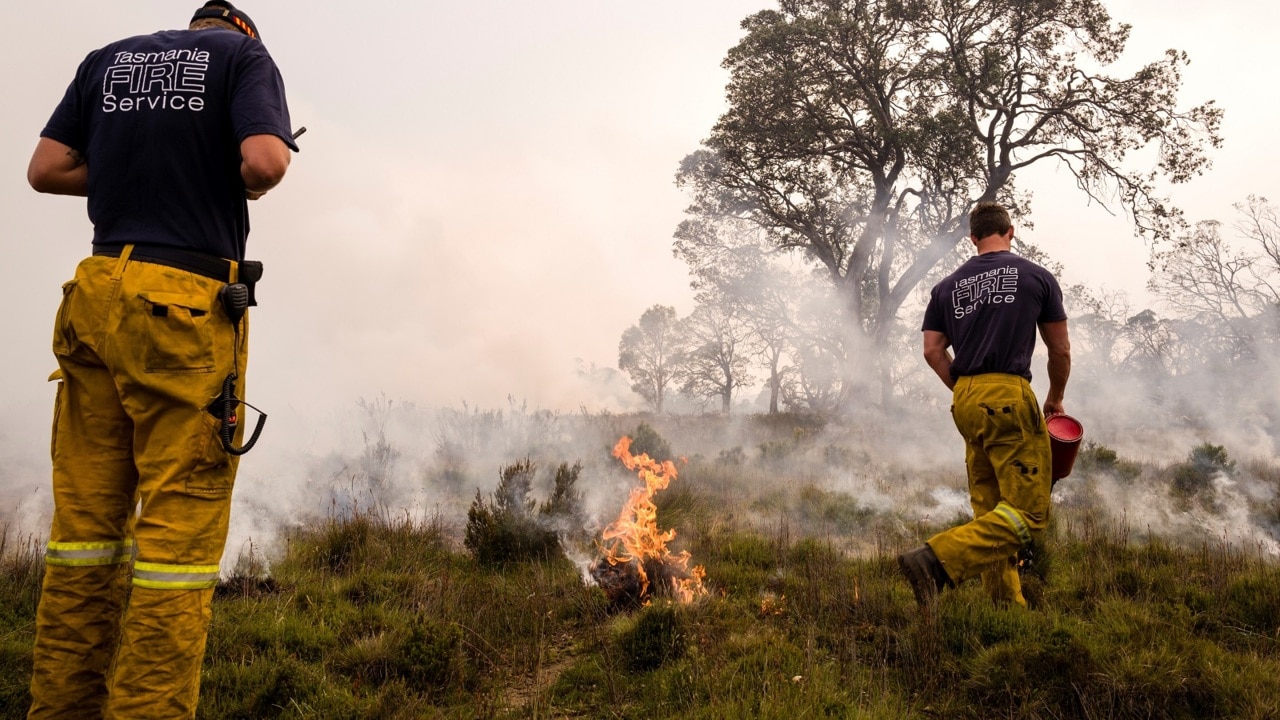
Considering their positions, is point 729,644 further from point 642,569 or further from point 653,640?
point 642,569

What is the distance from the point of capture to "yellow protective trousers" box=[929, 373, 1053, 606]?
312 cm

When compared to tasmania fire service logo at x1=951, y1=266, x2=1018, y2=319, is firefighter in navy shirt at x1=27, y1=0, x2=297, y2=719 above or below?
below

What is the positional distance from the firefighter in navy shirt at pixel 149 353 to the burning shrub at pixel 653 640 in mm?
1825

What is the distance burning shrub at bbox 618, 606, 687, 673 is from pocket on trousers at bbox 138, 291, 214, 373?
218 centimetres

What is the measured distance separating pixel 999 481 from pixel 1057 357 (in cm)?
90

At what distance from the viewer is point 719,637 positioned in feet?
10.7

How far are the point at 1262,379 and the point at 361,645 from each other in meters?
20.8

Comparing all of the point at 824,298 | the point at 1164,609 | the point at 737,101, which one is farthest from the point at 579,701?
the point at 824,298

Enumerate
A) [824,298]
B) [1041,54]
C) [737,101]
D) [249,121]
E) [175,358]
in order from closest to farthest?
[175,358]
[249,121]
[1041,54]
[737,101]
[824,298]

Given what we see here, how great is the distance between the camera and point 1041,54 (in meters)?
14.9

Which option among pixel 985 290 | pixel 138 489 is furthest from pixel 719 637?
pixel 138 489

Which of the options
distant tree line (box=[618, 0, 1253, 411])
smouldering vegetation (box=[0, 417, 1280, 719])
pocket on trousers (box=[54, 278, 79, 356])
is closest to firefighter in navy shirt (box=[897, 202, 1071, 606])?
smouldering vegetation (box=[0, 417, 1280, 719])

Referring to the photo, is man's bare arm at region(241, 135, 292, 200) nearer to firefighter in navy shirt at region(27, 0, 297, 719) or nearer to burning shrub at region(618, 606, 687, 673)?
firefighter in navy shirt at region(27, 0, 297, 719)

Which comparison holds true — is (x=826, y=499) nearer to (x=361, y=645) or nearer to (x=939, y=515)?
(x=939, y=515)
